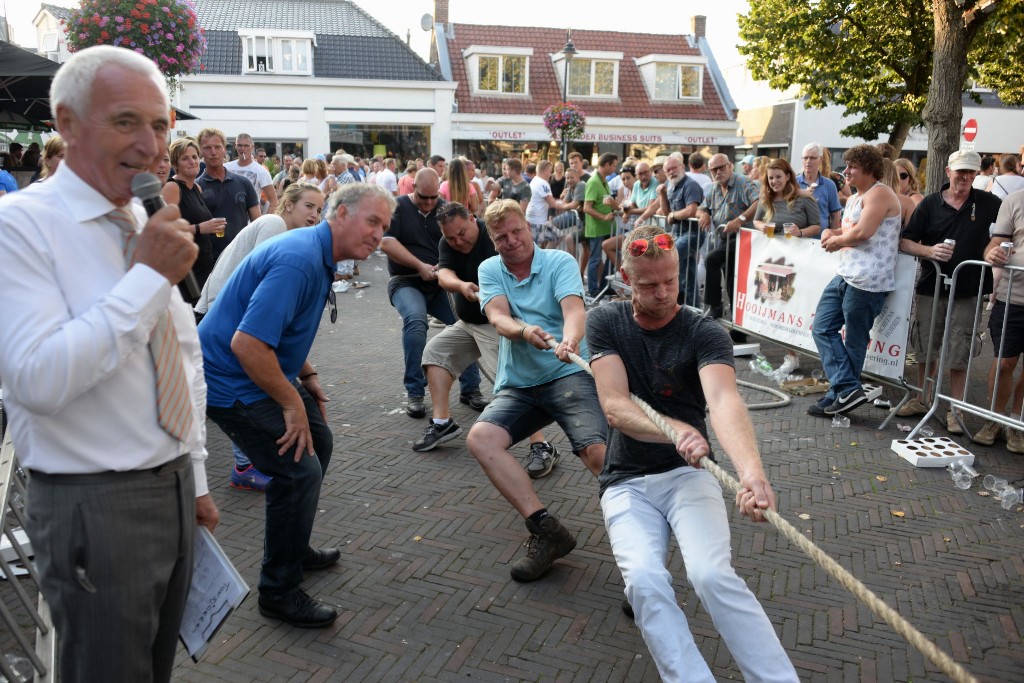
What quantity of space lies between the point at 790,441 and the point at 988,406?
1915 mm

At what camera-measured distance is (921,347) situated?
21.2 ft

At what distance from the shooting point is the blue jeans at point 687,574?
2486mm

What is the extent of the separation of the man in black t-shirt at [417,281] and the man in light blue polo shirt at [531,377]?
6.02 feet

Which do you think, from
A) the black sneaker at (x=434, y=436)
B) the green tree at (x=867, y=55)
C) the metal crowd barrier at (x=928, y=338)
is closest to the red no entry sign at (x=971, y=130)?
the green tree at (x=867, y=55)

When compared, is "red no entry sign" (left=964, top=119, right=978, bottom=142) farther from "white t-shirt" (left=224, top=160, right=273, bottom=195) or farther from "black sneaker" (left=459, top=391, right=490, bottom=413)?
"white t-shirt" (left=224, top=160, right=273, bottom=195)

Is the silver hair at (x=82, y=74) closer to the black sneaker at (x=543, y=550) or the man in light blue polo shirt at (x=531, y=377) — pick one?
the man in light blue polo shirt at (x=531, y=377)

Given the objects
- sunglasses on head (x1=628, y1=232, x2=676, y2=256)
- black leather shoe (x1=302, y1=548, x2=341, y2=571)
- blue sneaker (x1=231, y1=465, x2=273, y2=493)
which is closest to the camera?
sunglasses on head (x1=628, y1=232, x2=676, y2=256)

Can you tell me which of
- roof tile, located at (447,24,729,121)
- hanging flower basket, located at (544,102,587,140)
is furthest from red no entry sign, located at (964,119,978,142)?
roof tile, located at (447,24,729,121)

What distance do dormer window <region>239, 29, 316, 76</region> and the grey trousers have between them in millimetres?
30817

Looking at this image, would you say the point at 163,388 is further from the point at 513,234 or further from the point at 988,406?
the point at 988,406

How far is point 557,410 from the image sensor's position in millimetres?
4219

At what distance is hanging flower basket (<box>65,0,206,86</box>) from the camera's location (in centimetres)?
1045

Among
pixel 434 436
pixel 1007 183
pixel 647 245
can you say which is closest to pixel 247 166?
pixel 434 436

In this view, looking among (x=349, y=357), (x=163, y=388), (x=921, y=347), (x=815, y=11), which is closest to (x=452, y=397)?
(x=349, y=357)
